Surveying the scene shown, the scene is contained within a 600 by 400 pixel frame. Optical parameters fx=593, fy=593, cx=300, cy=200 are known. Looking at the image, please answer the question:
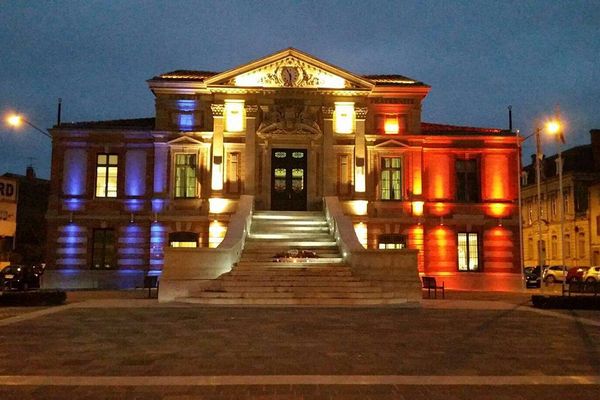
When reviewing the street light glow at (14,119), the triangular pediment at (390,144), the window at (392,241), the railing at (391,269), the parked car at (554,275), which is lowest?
the parked car at (554,275)

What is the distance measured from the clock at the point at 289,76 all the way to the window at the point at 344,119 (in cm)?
281

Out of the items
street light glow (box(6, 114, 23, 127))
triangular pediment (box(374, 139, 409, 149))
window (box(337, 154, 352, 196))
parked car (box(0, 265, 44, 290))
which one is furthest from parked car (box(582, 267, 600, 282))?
street light glow (box(6, 114, 23, 127))

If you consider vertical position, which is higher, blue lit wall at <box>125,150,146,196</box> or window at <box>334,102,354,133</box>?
window at <box>334,102,354,133</box>

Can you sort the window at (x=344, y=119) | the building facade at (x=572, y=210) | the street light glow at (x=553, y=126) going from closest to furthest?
the street light glow at (x=553, y=126) < the window at (x=344, y=119) < the building facade at (x=572, y=210)

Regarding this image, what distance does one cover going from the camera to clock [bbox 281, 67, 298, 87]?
31391mm

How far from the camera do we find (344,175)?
104ft

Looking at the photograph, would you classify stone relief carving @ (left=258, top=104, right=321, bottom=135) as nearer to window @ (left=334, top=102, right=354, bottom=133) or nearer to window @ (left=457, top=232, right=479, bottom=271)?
window @ (left=334, top=102, right=354, bottom=133)

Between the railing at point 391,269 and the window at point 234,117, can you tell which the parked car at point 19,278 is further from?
the railing at point 391,269

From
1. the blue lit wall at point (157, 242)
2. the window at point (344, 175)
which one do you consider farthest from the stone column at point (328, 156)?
the blue lit wall at point (157, 242)

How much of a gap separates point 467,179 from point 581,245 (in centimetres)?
2795

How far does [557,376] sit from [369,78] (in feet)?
90.1

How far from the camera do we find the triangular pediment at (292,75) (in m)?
31.3

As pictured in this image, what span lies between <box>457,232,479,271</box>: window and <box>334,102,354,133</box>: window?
8.44 m

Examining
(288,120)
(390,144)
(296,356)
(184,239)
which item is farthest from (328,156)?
(296,356)
